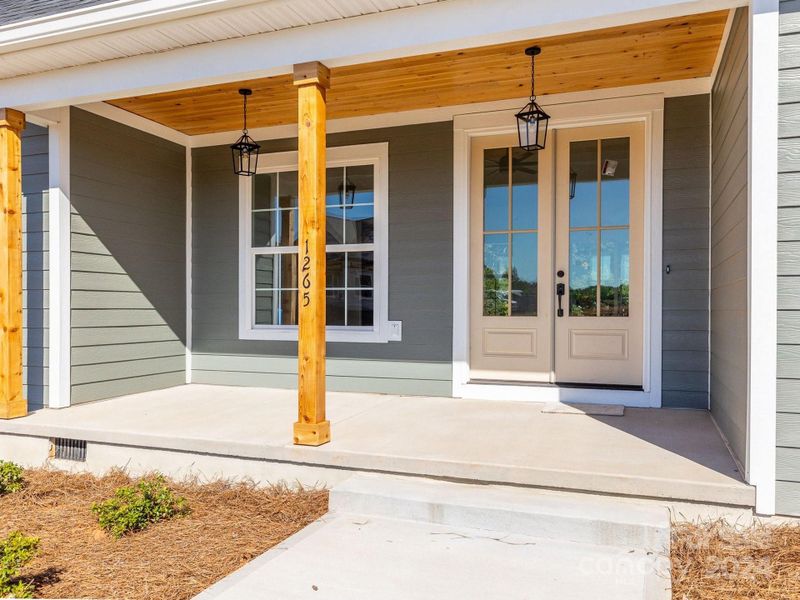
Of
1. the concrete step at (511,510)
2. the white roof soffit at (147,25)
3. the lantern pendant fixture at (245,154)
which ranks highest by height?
the white roof soffit at (147,25)

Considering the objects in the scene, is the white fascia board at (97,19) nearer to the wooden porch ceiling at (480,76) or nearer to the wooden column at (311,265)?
the wooden column at (311,265)

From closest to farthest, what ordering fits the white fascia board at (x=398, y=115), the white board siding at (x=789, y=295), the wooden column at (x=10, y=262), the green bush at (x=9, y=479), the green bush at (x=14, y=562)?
the green bush at (x=14, y=562) → the white board siding at (x=789, y=295) → the green bush at (x=9, y=479) → the wooden column at (x=10, y=262) → the white fascia board at (x=398, y=115)

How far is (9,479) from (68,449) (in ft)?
1.29

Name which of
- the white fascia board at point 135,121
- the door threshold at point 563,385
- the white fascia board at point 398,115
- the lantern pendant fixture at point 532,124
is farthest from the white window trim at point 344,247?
the lantern pendant fixture at point 532,124

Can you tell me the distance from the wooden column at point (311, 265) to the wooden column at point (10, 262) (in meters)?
2.29

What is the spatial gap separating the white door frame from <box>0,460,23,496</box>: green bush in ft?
9.83

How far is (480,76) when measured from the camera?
4.16m

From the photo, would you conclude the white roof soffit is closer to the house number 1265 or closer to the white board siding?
the house number 1265

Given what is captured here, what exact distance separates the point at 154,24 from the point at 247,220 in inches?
87.8

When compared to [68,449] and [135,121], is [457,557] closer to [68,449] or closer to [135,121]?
[68,449]

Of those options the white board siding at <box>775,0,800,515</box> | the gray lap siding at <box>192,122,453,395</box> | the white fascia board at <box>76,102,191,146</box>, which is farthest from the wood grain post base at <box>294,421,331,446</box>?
the white fascia board at <box>76,102,191,146</box>

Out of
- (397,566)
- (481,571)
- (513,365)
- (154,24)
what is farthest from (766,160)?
(154,24)

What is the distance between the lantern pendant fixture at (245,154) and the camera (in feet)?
16.6

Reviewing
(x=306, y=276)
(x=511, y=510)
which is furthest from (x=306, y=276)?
(x=511, y=510)
